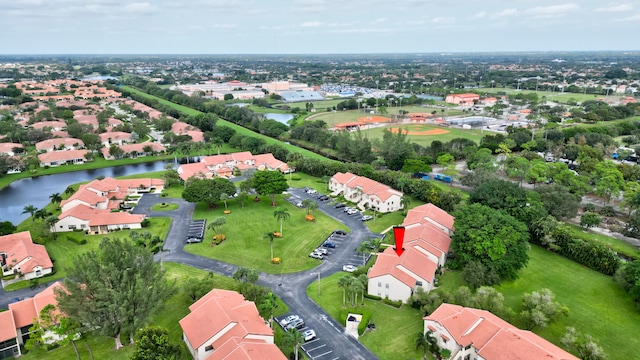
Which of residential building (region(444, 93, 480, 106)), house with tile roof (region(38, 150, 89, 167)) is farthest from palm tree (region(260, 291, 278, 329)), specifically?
residential building (region(444, 93, 480, 106))

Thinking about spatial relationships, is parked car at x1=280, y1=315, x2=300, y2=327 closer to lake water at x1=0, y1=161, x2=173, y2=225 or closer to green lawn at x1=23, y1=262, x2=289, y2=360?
green lawn at x1=23, y1=262, x2=289, y2=360

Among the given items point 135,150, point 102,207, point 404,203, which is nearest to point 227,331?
point 404,203

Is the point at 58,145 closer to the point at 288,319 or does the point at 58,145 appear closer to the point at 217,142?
the point at 217,142

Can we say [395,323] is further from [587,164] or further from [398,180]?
[587,164]

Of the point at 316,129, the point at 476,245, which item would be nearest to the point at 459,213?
the point at 476,245

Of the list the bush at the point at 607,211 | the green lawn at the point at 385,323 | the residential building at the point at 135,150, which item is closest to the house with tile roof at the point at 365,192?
the green lawn at the point at 385,323
